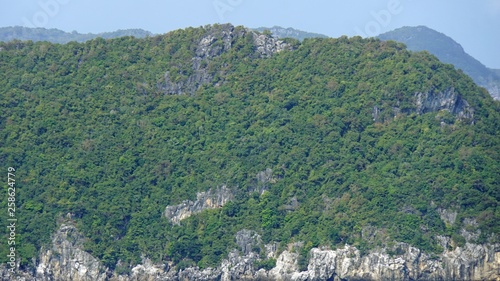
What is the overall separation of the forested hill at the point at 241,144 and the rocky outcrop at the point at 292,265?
642mm

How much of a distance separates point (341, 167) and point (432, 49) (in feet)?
350

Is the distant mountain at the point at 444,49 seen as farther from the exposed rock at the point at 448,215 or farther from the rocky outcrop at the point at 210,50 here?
the exposed rock at the point at 448,215

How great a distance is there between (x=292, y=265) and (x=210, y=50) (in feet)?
71.0

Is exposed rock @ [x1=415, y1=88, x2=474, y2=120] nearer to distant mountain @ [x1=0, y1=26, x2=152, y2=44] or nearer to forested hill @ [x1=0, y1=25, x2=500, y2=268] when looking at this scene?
forested hill @ [x1=0, y1=25, x2=500, y2=268]

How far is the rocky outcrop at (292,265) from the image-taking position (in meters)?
74.1

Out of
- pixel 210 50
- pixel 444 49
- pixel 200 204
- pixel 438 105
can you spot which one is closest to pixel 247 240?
pixel 200 204

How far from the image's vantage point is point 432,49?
185250 mm

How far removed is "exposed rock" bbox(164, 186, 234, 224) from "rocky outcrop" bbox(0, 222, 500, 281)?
342 cm

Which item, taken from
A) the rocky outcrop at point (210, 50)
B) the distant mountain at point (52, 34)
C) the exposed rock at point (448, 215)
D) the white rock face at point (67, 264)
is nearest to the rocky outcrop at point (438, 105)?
the exposed rock at point (448, 215)

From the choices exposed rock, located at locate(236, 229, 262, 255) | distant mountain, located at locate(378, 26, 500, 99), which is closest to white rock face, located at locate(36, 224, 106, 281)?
exposed rock, located at locate(236, 229, 262, 255)

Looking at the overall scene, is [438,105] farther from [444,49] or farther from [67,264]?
[444,49]

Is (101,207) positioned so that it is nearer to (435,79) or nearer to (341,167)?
(341,167)

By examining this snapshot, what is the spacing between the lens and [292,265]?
76.1m

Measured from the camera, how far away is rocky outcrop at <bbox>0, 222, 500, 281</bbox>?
74062 mm
